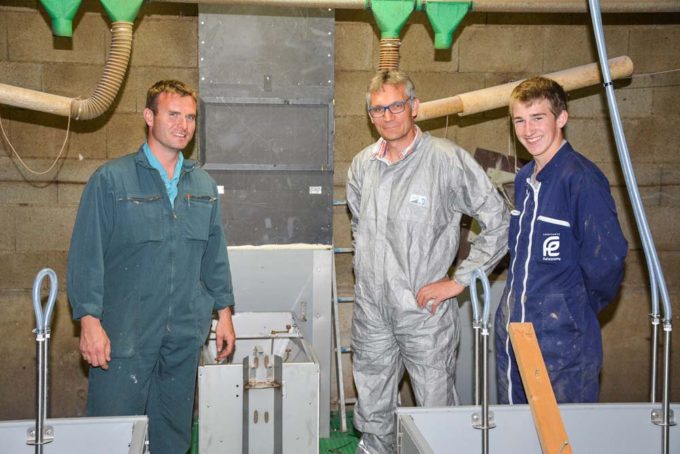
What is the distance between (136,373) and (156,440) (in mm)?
249

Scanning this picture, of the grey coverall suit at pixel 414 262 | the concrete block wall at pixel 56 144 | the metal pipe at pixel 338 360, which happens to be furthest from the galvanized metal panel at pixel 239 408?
the concrete block wall at pixel 56 144

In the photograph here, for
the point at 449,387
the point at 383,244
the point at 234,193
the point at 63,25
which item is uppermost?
the point at 63,25

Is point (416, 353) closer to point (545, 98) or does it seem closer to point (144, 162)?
point (545, 98)

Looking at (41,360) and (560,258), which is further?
(560,258)

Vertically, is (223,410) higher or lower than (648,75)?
lower

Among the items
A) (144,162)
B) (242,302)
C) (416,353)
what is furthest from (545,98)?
(242,302)

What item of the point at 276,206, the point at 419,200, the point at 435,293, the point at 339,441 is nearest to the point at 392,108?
the point at 419,200

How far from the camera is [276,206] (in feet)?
10.3

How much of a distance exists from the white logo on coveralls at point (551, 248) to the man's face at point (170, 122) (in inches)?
43.9

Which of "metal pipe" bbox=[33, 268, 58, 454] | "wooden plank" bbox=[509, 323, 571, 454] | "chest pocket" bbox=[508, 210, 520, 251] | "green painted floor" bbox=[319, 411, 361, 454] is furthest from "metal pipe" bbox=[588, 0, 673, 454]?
"green painted floor" bbox=[319, 411, 361, 454]

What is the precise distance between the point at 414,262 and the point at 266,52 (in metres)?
1.31

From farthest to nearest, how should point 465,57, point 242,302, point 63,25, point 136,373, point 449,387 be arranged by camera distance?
point 465,57
point 242,302
point 63,25
point 449,387
point 136,373

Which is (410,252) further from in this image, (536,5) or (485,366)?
(536,5)

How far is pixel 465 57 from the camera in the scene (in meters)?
3.37
